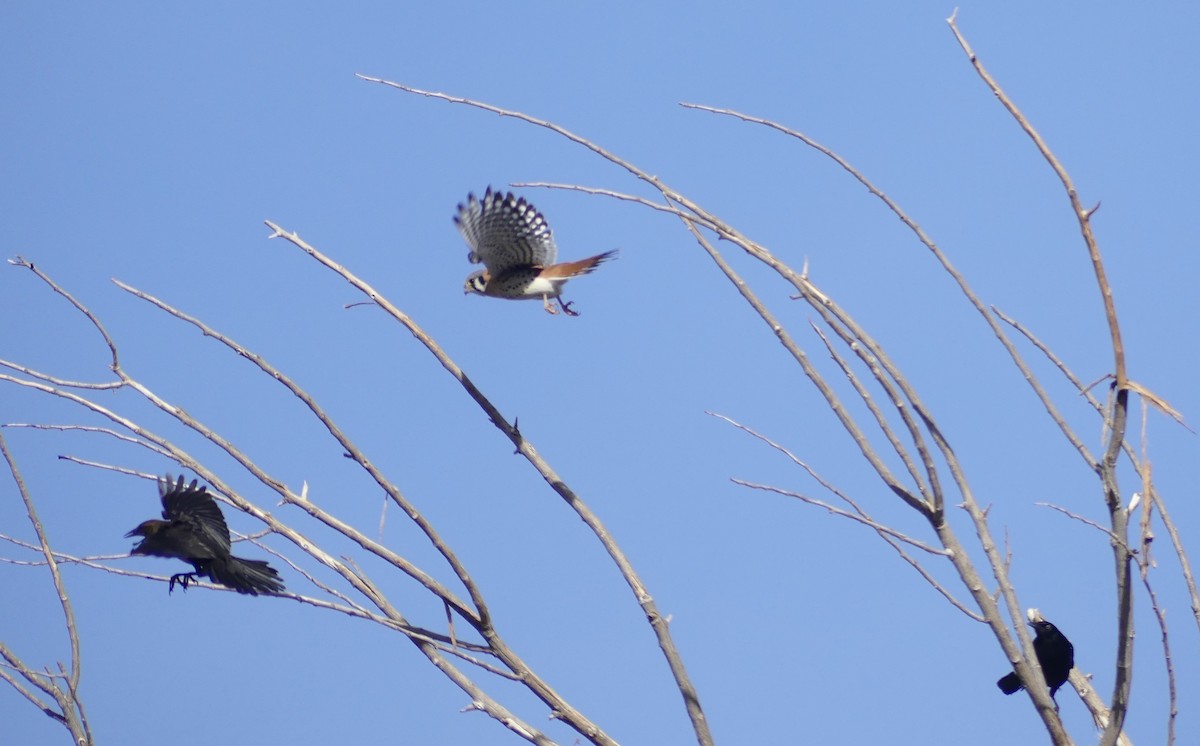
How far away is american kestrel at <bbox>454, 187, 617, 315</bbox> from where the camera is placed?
5.33m

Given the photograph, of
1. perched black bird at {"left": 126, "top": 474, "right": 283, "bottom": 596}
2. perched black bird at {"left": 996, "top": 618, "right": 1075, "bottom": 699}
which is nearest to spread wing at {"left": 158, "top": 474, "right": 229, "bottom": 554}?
perched black bird at {"left": 126, "top": 474, "right": 283, "bottom": 596}

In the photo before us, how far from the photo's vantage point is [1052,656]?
494 cm

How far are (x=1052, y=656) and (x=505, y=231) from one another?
2958 millimetres

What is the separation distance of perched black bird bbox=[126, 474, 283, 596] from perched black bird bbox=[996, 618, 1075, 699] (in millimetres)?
3055

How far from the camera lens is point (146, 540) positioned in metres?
4.38

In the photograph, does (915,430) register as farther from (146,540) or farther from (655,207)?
(146,540)

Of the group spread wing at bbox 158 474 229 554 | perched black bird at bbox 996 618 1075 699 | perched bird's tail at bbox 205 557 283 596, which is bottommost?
perched black bird at bbox 996 618 1075 699

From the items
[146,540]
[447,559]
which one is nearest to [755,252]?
[447,559]

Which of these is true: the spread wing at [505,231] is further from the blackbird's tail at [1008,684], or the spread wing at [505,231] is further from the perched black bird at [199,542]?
the blackbird's tail at [1008,684]

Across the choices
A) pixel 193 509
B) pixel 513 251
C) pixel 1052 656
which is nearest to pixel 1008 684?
pixel 1052 656

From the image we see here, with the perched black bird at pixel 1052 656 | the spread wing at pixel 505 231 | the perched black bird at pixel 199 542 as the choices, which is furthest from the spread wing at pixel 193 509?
the perched black bird at pixel 1052 656

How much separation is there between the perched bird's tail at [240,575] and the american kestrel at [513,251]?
1.80m

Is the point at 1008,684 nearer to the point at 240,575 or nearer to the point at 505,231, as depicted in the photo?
the point at 505,231

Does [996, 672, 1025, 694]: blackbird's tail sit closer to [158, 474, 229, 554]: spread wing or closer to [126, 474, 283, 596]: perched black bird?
[126, 474, 283, 596]: perched black bird
